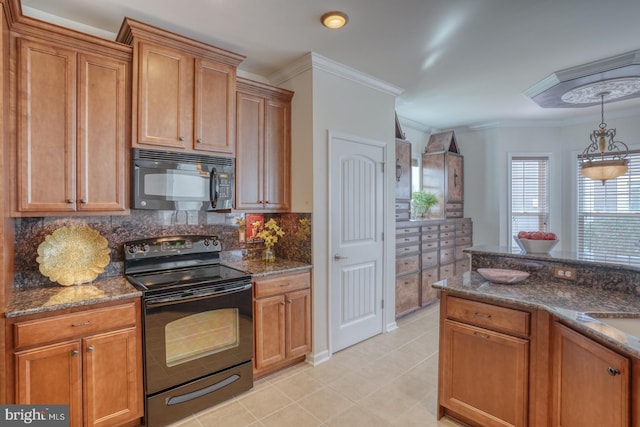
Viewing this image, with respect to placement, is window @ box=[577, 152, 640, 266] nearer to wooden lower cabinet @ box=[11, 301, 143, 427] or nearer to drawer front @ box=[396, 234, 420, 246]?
drawer front @ box=[396, 234, 420, 246]

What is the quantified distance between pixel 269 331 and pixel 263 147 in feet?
5.32

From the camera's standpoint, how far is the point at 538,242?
241 cm

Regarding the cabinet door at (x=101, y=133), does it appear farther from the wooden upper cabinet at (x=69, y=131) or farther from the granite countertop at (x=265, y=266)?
the granite countertop at (x=265, y=266)

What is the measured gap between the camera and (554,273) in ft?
7.48

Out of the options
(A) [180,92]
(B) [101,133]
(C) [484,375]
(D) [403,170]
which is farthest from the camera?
(D) [403,170]

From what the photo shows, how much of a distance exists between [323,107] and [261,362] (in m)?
2.28

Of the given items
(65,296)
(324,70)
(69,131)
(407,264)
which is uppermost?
(324,70)

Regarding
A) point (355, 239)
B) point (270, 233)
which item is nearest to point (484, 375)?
point (355, 239)

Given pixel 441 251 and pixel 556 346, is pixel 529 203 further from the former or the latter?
pixel 556 346

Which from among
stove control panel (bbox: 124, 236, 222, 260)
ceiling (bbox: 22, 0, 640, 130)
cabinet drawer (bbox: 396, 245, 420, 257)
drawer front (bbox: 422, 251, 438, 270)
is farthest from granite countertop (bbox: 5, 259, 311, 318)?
drawer front (bbox: 422, 251, 438, 270)

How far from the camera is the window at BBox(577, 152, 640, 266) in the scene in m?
4.66

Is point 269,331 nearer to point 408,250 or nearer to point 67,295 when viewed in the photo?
point 67,295

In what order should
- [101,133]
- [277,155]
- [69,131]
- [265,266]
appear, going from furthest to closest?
[277,155], [265,266], [101,133], [69,131]

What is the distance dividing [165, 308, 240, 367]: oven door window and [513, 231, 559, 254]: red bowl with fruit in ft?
7.32
